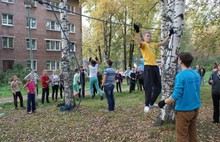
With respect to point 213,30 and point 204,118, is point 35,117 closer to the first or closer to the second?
point 204,118

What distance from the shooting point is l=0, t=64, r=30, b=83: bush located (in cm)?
2604

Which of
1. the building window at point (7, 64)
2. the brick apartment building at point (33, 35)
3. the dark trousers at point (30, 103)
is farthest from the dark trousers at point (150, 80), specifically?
the building window at point (7, 64)

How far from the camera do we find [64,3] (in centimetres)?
971

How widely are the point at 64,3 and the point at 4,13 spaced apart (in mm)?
22419

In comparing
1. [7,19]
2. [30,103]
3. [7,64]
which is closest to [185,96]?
[30,103]

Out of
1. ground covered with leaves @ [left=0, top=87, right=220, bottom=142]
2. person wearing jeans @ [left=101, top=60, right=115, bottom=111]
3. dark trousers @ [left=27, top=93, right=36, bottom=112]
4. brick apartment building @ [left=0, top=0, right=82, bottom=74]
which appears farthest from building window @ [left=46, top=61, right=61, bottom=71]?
person wearing jeans @ [left=101, top=60, right=115, bottom=111]

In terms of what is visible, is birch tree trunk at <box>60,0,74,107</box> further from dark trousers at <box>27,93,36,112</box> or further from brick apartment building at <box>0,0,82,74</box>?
brick apartment building at <box>0,0,82,74</box>

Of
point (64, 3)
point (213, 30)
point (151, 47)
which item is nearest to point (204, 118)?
point (151, 47)

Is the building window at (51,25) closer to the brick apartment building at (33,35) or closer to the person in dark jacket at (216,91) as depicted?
the brick apartment building at (33,35)

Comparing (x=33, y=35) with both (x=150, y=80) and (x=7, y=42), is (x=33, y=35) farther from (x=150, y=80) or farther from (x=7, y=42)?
(x=150, y=80)

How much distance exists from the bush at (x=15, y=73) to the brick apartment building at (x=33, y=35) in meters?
1.96

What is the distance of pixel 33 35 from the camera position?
3128 centimetres

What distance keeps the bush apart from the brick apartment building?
196 centimetres

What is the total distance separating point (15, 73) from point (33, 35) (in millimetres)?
6946
